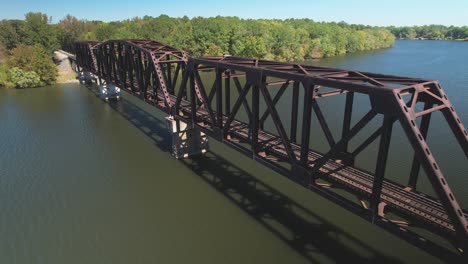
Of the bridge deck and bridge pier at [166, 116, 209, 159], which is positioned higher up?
the bridge deck

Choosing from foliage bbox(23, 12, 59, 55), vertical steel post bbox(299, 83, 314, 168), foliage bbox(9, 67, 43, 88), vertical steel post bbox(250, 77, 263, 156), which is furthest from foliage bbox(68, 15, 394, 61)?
vertical steel post bbox(299, 83, 314, 168)

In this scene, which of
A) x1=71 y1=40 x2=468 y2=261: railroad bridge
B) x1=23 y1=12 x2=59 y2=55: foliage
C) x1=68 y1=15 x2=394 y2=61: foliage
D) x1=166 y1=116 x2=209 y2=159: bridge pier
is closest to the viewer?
x1=71 y1=40 x2=468 y2=261: railroad bridge

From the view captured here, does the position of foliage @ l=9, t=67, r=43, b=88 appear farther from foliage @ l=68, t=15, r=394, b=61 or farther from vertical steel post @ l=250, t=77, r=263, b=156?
vertical steel post @ l=250, t=77, r=263, b=156

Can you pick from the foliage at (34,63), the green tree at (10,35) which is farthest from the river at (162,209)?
the green tree at (10,35)

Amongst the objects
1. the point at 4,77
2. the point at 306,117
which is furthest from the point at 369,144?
the point at 4,77

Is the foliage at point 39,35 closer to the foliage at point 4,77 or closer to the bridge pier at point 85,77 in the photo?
the foliage at point 4,77

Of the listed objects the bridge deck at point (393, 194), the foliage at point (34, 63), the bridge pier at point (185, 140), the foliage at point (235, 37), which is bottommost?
the bridge pier at point (185, 140)

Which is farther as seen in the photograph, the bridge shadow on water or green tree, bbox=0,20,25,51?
green tree, bbox=0,20,25,51

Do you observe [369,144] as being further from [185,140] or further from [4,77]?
[4,77]
